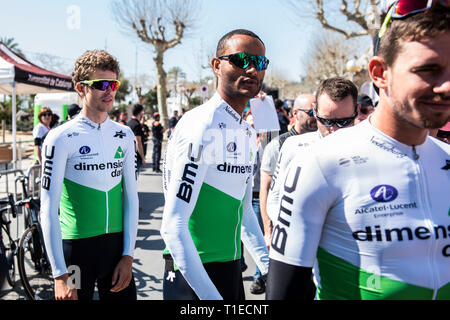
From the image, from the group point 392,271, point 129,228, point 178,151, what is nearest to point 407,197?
point 392,271

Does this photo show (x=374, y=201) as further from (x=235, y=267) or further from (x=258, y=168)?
(x=258, y=168)

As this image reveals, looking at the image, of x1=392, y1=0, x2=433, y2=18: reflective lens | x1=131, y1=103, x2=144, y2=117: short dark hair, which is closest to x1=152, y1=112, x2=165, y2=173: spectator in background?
x1=131, y1=103, x2=144, y2=117: short dark hair

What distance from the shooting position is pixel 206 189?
2.05 metres

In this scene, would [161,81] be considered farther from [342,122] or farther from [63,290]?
[63,290]

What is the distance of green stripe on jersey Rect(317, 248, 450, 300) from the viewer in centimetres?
133

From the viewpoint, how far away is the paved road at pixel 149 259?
453cm

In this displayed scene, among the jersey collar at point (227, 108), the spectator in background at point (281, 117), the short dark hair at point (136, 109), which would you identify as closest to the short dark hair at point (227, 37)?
the jersey collar at point (227, 108)

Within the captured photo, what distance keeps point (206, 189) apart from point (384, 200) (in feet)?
3.14

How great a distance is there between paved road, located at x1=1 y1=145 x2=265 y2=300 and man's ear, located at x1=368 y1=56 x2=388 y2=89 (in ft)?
11.7

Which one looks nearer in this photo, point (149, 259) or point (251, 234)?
point (251, 234)

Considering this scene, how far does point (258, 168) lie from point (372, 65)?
386 cm

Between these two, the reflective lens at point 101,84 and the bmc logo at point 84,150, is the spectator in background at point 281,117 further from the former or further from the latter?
the bmc logo at point 84,150

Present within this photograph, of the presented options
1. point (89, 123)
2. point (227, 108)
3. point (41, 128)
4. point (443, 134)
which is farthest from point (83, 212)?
point (41, 128)

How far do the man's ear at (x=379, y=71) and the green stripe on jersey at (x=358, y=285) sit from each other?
0.62 m
